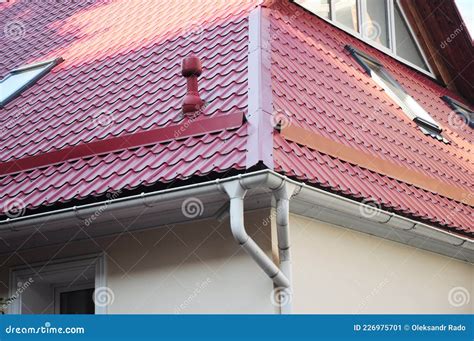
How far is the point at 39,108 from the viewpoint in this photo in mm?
9875

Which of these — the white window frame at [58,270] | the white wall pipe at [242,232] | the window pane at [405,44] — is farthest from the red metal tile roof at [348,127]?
the white window frame at [58,270]

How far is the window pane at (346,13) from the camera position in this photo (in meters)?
12.0

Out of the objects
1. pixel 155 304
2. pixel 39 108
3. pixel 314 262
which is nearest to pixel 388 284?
pixel 314 262

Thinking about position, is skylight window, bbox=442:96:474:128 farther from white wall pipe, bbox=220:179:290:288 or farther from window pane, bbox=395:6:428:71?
white wall pipe, bbox=220:179:290:288

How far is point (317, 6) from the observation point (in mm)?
11500

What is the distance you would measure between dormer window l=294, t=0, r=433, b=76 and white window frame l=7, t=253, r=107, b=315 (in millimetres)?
4289

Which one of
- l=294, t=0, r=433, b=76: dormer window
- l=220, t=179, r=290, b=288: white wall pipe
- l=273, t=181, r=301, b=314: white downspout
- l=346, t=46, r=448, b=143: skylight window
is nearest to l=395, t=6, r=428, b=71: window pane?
l=294, t=0, r=433, b=76: dormer window

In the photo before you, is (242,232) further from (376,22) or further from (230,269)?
(376,22)

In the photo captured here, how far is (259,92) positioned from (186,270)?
161 centimetres

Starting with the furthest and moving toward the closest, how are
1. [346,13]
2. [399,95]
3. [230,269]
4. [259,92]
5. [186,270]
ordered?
[346,13] < [399,95] < [259,92] < [186,270] < [230,269]

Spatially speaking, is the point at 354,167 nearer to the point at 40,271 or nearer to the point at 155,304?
the point at 155,304

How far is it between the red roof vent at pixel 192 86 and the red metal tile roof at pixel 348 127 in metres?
0.69

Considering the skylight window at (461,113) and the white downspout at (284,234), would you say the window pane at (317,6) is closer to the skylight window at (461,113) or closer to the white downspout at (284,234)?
the skylight window at (461,113)

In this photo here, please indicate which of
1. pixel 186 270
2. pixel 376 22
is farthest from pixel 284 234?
pixel 376 22
